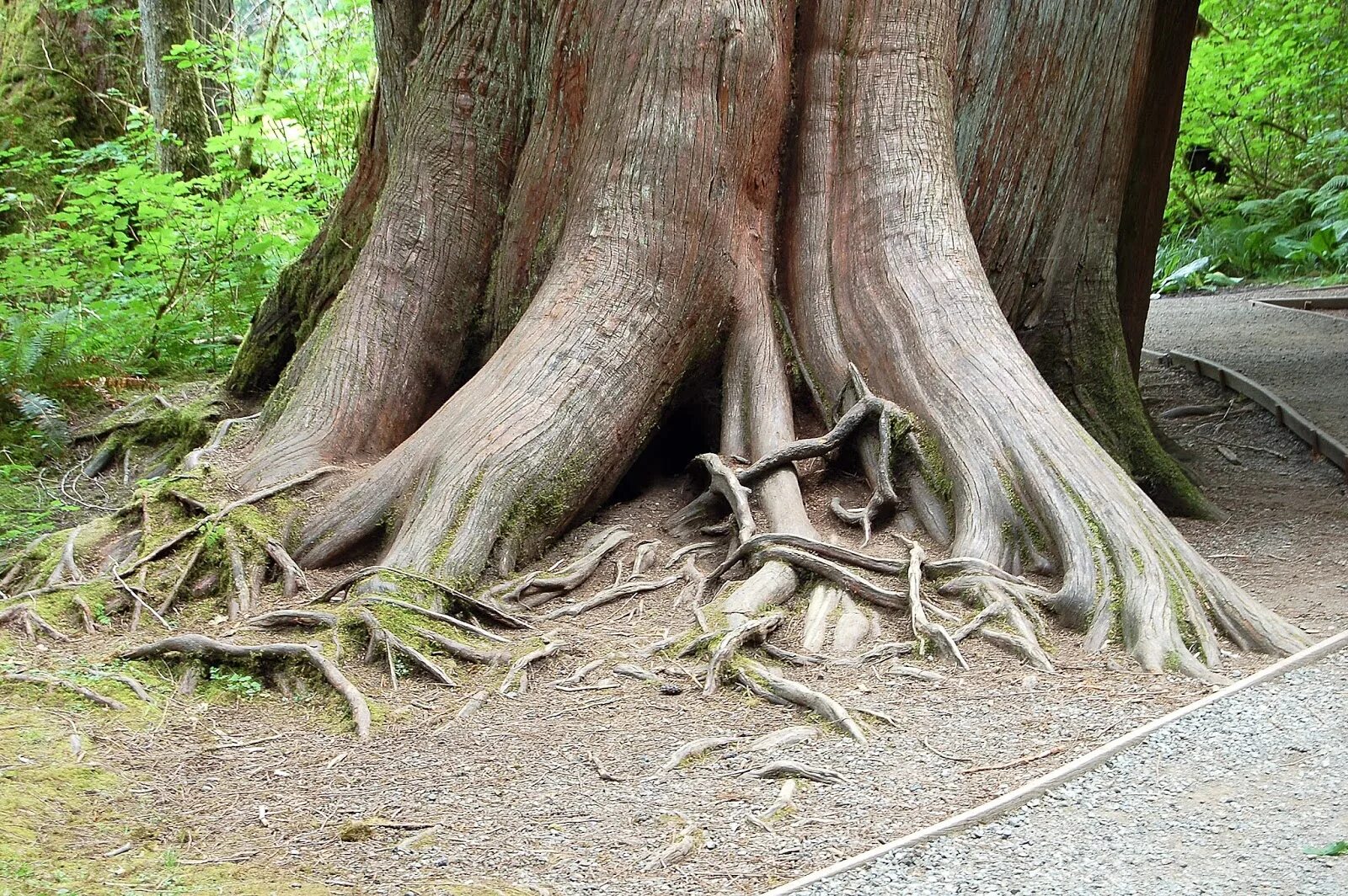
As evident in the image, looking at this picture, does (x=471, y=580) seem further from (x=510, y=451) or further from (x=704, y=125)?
(x=704, y=125)

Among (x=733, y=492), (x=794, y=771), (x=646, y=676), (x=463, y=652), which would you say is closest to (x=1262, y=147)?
(x=733, y=492)

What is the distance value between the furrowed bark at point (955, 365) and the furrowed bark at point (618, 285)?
45cm

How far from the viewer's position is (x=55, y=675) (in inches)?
165

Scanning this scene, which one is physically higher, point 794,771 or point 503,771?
point 794,771

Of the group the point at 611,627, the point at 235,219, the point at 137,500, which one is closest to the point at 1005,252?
the point at 611,627

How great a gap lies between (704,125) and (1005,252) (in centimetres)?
210

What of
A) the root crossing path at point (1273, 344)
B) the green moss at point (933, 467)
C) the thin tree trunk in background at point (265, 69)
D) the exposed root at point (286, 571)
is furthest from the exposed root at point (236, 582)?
the thin tree trunk in background at point (265, 69)

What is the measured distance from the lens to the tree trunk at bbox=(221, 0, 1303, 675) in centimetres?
492

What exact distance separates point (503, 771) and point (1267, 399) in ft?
23.8

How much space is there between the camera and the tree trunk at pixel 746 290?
492 cm

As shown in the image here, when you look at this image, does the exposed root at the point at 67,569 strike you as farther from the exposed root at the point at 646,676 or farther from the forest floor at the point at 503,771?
the exposed root at the point at 646,676

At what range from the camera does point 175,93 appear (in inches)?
526

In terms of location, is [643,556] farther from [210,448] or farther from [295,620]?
[210,448]

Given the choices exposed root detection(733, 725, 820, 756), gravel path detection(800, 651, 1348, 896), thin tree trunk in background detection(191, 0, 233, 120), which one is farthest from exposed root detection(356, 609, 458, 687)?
thin tree trunk in background detection(191, 0, 233, 120)
